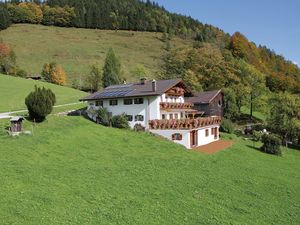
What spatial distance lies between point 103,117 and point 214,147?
16.0 metres

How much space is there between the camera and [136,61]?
14575 centimetres

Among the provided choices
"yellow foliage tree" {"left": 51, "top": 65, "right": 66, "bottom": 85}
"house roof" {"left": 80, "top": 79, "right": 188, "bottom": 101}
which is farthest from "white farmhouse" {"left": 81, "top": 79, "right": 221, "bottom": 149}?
"yellow foliage tree" {"left": 51, "top": 65, "right": 66, "bottom": 85}

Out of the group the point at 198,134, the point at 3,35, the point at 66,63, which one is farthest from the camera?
the point at 3,35

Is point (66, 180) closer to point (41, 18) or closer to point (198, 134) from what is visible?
point (198, 134)

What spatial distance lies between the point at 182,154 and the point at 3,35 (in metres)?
143

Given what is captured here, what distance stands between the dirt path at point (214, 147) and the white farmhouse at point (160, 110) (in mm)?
1091

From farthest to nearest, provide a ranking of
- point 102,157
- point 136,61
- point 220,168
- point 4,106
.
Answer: point 136,61, point 4,106, point 220,168, point 102,157

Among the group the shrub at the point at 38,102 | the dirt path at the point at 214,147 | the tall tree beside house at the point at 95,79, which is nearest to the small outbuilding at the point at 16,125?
the shrub at the point at 38,102

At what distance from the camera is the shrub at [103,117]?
50.7 meters

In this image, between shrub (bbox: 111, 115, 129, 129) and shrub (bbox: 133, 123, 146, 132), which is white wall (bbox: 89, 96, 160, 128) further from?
shrub (bbox: 111, 115, 129, 129)

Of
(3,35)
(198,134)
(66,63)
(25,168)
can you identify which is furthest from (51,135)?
(3,35)

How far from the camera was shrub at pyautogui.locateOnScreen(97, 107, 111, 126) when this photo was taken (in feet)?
166

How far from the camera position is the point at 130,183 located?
2647 cm

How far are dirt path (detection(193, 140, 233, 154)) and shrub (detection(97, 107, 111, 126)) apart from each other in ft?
44.3
